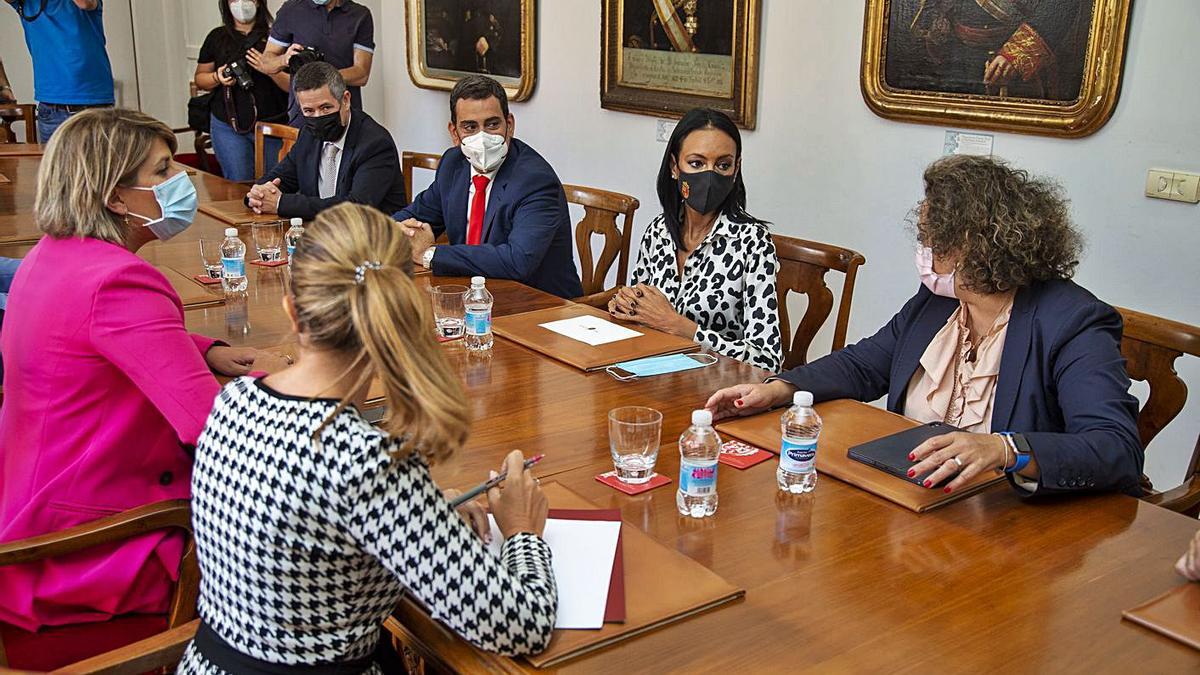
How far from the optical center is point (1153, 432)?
2152 mm

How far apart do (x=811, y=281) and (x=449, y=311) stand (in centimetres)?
102

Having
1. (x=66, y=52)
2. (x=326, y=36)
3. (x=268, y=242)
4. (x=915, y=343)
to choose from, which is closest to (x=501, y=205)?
(x=268, y=242)

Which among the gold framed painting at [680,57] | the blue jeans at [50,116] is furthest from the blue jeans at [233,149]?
the gold framed painting at [680,57]

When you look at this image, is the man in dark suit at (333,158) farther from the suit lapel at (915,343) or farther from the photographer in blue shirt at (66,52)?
the suit lapel at (915,343)

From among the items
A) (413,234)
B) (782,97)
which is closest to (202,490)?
(413,234)

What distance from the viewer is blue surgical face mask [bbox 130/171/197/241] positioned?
2.08 metres

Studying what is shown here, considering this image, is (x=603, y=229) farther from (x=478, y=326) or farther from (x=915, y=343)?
(x=915, y=343)

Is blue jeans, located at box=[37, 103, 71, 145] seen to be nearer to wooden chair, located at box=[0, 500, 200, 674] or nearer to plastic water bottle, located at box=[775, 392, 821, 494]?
wooden chair, located at box=[0, 500, 200, 674]

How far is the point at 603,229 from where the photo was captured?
3.69m

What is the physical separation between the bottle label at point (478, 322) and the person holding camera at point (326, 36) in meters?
3.36

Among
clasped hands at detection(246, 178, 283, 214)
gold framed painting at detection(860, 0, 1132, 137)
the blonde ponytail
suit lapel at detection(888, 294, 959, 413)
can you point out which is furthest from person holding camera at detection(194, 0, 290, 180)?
the blonde ponytail

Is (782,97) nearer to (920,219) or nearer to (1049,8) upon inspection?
(1049,8)

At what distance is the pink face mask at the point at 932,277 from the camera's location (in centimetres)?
212

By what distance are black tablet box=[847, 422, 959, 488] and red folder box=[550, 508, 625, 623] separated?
470 mm
